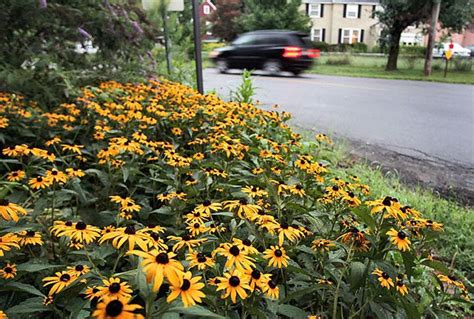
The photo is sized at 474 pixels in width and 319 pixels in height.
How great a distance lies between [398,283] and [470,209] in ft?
7.59

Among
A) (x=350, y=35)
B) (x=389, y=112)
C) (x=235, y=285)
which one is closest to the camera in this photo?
(x=235, y=285)

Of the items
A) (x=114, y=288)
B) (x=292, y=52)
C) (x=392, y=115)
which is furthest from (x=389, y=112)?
(x=114, y=288)

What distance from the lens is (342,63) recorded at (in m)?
21.0

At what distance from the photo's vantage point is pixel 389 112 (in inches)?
306

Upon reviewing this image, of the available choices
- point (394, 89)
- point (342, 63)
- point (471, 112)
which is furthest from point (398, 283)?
point (342, 63)

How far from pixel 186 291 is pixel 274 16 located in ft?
90.9

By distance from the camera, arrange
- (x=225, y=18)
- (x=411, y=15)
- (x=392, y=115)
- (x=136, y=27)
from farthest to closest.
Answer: (x=225, y=18) → (x=411, y=15) → (x=392, y=115) → (x=136, y=27)

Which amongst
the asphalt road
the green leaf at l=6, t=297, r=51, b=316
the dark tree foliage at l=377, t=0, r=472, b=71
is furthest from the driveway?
the dark tree foliage at l=377, t=0, r=472, b=71

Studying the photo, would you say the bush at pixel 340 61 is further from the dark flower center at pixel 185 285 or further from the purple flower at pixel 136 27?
the dark flower center at pixel 185 285

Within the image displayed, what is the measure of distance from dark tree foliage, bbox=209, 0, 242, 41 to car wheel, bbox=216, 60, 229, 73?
53.9 ft

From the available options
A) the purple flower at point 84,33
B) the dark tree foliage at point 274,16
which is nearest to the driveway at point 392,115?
the purple flower at point 84,33

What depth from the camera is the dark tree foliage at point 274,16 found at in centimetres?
2691

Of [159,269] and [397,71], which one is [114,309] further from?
[397,71]

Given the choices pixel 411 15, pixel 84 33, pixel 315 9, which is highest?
pixel 315 9
